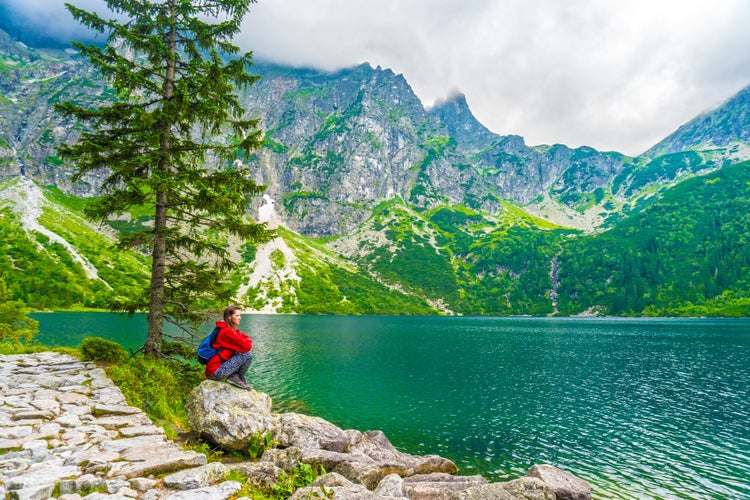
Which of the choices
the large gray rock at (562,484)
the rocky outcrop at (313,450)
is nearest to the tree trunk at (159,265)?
the rocky outcrop at (313,450)

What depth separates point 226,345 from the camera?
14164 millimetres

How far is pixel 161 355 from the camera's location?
17.8 m

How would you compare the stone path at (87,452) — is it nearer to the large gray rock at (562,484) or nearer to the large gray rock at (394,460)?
the large gray rock at (394,460)

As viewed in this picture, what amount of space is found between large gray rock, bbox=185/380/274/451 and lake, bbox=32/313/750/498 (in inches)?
582

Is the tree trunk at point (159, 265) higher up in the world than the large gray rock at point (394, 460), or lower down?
higher up

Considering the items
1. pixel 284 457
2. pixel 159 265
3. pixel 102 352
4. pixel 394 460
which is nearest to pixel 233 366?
pixel 284 457

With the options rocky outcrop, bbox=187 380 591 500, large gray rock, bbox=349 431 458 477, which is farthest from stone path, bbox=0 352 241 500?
large gray rock, bbox=349 431 458 477

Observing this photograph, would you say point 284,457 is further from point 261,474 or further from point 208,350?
point 208,350

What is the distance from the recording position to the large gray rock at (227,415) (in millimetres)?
12734

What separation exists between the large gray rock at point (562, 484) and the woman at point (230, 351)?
44.4 feet

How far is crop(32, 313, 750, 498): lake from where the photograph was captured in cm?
2341

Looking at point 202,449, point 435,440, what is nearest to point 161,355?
point 202,449

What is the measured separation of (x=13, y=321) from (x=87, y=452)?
24.8 m

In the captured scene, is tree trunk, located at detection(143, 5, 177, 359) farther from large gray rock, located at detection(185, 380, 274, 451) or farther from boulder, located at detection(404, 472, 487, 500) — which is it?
boulder, located at detection(404, 472, 487, 500)
